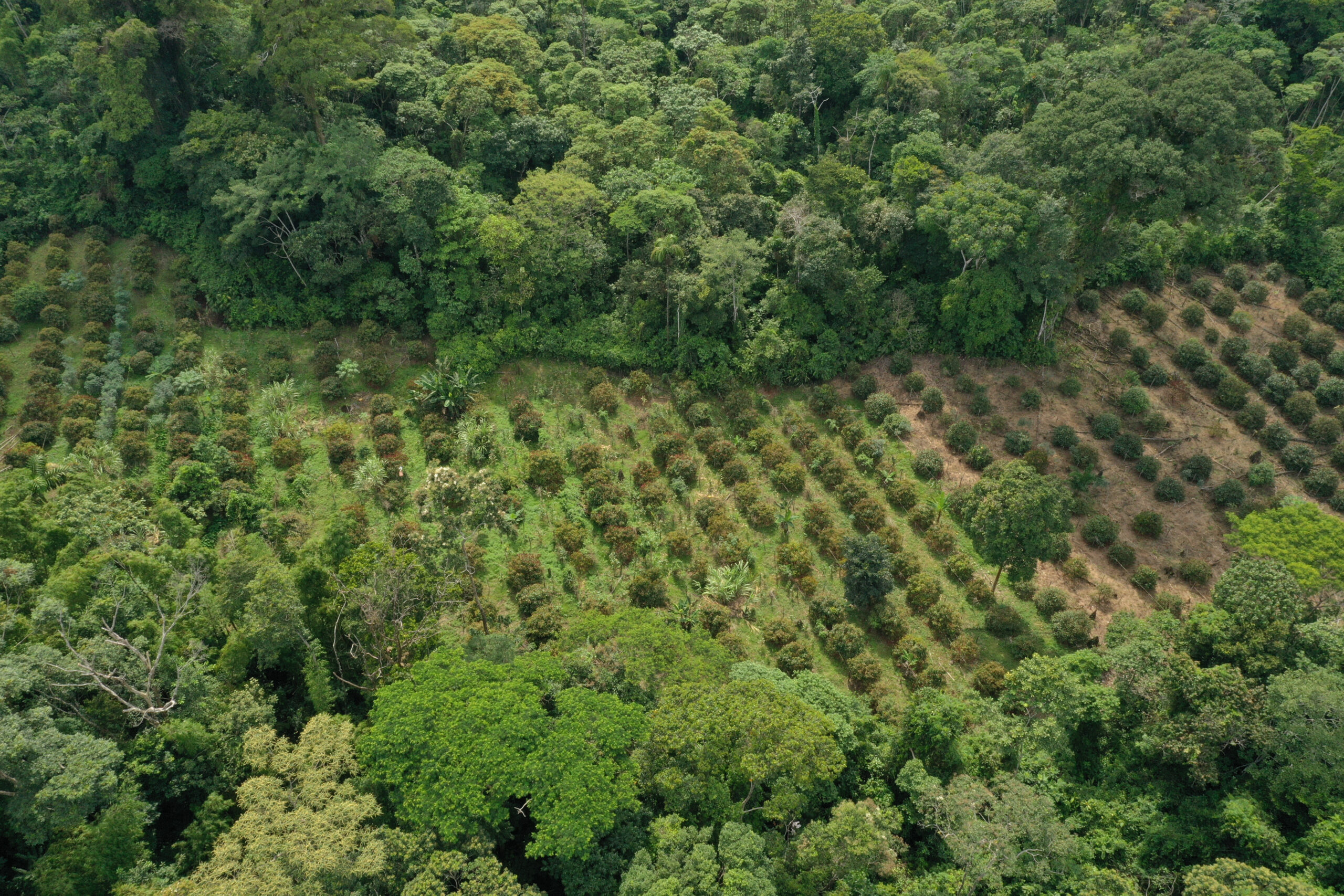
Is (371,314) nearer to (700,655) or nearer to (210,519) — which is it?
(210,519)

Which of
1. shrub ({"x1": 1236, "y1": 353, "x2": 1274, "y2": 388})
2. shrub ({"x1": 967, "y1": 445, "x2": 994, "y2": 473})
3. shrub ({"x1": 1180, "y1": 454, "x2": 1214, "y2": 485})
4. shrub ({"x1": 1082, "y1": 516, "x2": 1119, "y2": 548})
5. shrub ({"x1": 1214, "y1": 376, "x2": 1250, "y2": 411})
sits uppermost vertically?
shrub ({"x1": 1236, "y1": 353, "x2": 1274, "y2": 388})

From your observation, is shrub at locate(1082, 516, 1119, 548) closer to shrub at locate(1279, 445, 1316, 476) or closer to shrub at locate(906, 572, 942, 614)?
shrub at locate(906, 572, 942, 614)

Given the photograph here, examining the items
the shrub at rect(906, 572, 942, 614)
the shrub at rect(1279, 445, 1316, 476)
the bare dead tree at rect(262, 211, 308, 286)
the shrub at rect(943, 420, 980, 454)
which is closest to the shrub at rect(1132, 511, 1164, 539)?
the shrub at rect(943, 420, 980, 454)

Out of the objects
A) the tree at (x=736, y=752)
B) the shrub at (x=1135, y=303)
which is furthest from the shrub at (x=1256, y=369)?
the tree at (x=736, y=752)

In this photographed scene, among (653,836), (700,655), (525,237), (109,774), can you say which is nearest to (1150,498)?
(700,655)

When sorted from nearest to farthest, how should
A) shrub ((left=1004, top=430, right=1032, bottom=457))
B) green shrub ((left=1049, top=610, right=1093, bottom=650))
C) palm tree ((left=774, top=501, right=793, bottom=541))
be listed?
green shrub ((left=1049, top=610, right=1093, bottom=650)) → palm tree ((left=774, top=501, right=793, bottom=541)) → shrub ((left=1004, top=430, right=1032, bottom=457))
